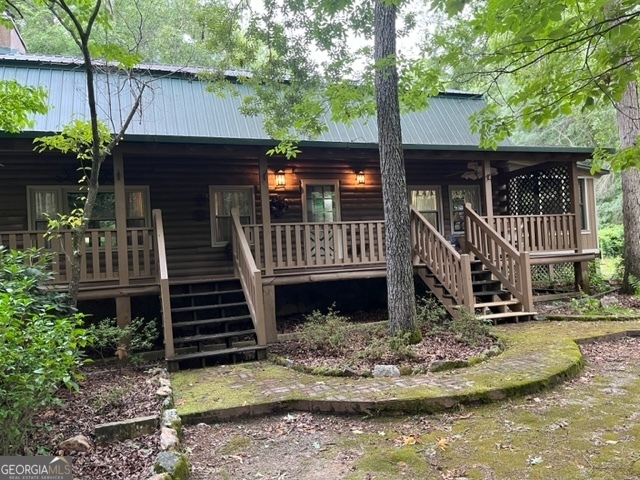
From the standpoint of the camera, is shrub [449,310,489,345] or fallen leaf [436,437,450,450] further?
shrub [449,310,489,345]

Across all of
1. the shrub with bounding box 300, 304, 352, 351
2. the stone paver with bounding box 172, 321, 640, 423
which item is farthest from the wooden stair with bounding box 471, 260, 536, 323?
the shrub with bounding box 300, 304, 352, 351

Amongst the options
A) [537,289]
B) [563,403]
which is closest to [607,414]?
[563,403]

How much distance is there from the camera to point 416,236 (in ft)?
29.8

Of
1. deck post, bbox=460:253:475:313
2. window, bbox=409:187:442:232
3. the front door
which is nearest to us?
deck post, bbox=460:253:475:313

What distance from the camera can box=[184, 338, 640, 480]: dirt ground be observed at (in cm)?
333

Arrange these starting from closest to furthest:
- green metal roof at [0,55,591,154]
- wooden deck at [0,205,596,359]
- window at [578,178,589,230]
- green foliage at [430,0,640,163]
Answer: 1. green foliage at [430,0,640,163]
2. wooden deck at [0,205,596,359]
3. green metal roof at [0,55,591,154]
4. window at [578,178,589,230]

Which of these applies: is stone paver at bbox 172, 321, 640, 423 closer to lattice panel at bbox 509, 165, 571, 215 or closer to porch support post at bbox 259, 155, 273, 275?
porch support post at bbox 259, 155, 273, 275

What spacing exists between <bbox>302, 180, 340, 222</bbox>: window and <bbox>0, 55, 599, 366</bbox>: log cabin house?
0.04 meters

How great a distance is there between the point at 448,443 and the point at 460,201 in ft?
29.8

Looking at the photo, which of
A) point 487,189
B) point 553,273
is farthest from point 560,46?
point 553,273

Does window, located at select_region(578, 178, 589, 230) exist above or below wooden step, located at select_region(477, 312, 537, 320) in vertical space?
above

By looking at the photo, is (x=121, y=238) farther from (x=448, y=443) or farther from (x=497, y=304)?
(x=497, y=304)

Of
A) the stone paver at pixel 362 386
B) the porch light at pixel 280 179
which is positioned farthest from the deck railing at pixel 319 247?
the stone paver at pixel 362 386

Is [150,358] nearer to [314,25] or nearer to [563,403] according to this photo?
[563,403]
